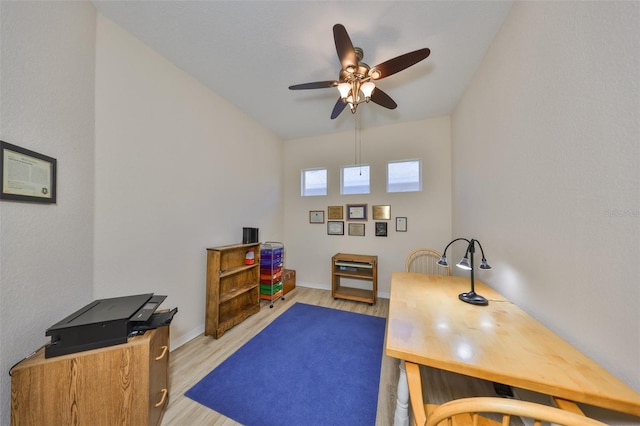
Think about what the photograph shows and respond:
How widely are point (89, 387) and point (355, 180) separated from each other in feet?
11.8

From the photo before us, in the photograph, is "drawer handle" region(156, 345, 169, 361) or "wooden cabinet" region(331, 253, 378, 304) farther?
"wooden cabinet" region(331, 253, 378, 304)

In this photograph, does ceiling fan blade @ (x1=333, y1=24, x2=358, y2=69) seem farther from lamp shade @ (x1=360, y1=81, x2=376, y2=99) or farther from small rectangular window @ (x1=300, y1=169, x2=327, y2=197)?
small rectangular window @ (x1=300, y1=169, x2=327, y2=197)

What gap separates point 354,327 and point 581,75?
8.92 feet

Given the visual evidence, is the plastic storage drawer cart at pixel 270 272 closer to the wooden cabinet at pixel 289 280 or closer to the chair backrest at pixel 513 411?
the wooden cabinet at pixel 289 280

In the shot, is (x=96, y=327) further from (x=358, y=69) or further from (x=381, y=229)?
(x=381, y=229)

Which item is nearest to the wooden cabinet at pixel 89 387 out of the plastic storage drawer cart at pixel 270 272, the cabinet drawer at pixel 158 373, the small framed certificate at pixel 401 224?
the cabinet drawer at pixel 158 373

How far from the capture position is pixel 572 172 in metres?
1.00

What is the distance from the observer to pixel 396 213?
11.2 ft

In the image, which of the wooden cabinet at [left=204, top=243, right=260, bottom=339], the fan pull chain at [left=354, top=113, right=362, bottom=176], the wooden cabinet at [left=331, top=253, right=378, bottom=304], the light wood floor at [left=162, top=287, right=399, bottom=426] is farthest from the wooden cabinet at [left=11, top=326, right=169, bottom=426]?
the fan pull chain at [left=354, top=113, right=362, bottom=176]

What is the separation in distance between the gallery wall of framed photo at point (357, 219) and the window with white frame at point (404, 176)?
390 millimetres

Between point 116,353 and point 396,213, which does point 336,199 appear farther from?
point 116,353

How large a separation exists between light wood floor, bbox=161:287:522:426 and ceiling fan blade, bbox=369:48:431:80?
230 cm

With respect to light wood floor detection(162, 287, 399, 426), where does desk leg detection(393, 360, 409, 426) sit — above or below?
above

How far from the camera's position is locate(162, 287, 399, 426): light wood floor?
1405 mm
